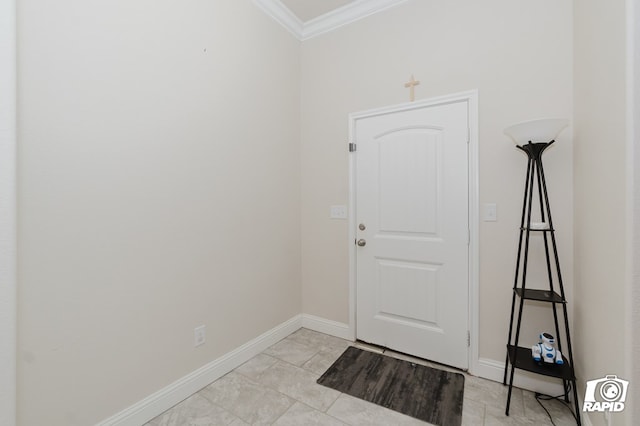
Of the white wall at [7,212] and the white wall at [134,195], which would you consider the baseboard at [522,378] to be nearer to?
the white wall at [134,195]

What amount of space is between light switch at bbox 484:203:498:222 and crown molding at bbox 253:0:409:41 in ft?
5.99

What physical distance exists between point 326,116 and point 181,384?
245 centimetres

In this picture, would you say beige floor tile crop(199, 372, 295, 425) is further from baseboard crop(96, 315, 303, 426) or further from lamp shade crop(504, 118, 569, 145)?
lamp shade crop(504, 118, 569, 145)

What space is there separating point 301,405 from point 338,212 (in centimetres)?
155

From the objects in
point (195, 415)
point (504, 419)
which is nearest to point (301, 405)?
point (195, 415)

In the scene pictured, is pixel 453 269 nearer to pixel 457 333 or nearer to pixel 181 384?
pixel 457 333

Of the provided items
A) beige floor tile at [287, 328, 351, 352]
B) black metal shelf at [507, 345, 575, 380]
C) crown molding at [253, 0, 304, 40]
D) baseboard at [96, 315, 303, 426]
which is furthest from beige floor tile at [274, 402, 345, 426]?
crown molding at [253, 0, 304, 40]

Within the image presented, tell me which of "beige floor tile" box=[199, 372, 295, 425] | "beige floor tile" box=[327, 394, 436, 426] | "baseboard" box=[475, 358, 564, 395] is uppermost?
"baseboard" box=[475, 358, 564, 395]

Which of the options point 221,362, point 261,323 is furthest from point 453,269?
point 221,362

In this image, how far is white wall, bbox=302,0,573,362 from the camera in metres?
1.79

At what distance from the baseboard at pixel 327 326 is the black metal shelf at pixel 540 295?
56.3 inches

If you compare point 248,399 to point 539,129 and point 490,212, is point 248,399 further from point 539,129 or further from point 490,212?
point 539,129

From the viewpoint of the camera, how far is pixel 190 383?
71.2 inches

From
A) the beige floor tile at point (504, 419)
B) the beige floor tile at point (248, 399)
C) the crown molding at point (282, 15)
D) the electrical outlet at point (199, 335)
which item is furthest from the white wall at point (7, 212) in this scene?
the beige floor tile at point (504, 419)
